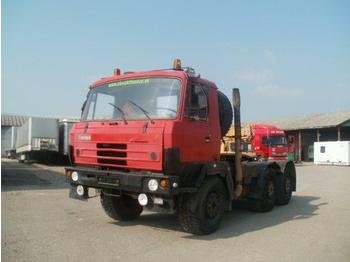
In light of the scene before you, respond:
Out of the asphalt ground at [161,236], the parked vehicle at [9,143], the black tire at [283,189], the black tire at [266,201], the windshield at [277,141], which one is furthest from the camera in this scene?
the parked vehicle at [9,143]

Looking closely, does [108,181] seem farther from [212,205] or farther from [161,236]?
[212,205]

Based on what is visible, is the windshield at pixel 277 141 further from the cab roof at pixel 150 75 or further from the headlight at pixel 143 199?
the headlight at pixel 143 199

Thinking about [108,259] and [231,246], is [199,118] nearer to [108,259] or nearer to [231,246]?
Result: [231,246]

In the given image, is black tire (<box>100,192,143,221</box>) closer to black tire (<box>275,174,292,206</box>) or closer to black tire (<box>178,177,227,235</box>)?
black tire (<box>178,177,227,235</box>)

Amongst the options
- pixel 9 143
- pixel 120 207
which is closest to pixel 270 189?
pixel 120 207

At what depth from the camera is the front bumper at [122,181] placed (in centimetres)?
680

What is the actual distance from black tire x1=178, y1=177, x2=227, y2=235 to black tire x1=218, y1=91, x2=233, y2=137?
3.92ft

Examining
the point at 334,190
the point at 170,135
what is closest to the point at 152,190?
the point at 170,135

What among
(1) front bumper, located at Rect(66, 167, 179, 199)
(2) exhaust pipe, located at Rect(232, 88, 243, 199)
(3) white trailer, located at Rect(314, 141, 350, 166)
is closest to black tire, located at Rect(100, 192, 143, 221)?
(1) front bumper, located at Rect(66, 167, 179, 199)

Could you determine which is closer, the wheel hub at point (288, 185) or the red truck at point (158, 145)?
the red truck at point (158, 145)

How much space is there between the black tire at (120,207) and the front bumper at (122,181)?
0.80 metres

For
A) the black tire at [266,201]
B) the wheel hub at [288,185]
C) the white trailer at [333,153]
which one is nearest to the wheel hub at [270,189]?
the black tire at [266,201]

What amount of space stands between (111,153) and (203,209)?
1879mm

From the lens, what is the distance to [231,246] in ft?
22.8
